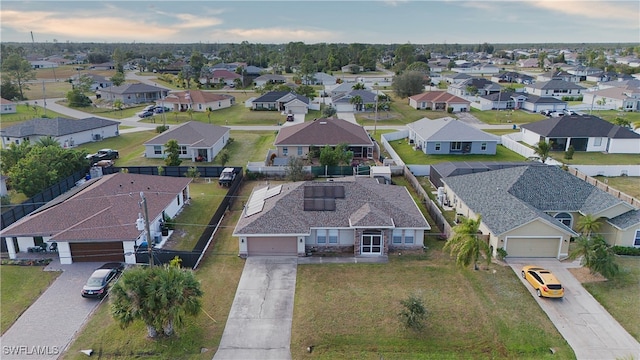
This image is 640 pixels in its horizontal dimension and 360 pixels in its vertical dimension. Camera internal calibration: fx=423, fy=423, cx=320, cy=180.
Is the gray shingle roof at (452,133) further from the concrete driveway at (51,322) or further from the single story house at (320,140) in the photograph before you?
the concrete driveway at (51,322)

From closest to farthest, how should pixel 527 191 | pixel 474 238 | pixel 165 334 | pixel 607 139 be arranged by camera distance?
pixel 165 334
pixel 474 238
pixel 527 191
pixel 607 139

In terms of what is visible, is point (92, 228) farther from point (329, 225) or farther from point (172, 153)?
point (172, 153)

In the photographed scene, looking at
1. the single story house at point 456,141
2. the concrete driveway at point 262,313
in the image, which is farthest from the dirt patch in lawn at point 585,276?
the single story house at point 456,141

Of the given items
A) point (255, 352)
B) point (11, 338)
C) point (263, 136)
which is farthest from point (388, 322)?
point (263, 136)

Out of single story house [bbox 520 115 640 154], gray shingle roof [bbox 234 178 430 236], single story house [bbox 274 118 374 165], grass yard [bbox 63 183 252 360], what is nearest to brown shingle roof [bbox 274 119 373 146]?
single story house [bbox 274 118 374 165]

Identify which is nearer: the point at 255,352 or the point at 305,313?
the point at 255,352

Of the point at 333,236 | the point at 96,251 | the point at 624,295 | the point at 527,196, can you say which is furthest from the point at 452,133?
the point at 96,251

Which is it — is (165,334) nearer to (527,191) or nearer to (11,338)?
(11,338)

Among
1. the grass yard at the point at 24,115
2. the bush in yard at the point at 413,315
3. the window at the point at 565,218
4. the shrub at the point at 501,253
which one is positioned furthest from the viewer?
the grass yard at the point at 24,115

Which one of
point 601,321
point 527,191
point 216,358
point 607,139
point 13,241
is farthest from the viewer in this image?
point 607,139
